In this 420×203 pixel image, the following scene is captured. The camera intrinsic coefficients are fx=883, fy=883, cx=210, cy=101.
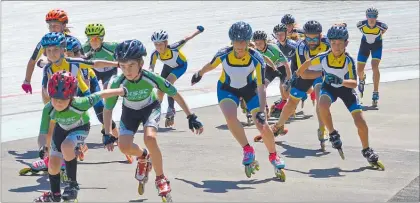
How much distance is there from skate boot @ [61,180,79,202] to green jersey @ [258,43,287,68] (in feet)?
18.1

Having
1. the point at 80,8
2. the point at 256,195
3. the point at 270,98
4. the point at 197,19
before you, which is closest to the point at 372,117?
the point at 270,98

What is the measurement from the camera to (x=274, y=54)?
49.3 ft

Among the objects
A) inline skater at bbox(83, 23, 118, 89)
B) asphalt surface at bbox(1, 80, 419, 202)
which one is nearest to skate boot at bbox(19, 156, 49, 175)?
asphalt surface at bbox(1, 80, 419, 202)

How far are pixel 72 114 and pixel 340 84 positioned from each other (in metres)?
4.10

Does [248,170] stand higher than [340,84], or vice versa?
[340,84]

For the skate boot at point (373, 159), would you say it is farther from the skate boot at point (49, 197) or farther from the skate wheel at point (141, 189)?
the skate boot at point (49, 197)

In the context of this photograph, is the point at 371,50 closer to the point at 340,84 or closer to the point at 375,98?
the point at 375,98

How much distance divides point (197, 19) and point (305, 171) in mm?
17687

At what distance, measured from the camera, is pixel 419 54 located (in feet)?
79.9

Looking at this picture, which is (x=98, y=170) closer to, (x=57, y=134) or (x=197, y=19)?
(x=57, y=134)

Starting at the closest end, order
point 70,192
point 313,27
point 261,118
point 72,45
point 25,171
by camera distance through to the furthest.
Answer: point 70,192, point 261,118, point 25,171, point 72,45, point 313,27

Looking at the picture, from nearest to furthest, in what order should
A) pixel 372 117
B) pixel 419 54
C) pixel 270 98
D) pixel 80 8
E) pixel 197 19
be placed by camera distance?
pixel 372 117, pixel 270 98, pixel 419 54, pixel 197 19, pixel 80 8

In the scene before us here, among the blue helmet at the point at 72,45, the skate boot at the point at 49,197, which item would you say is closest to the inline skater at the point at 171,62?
the blue helmet at the point at 72,45

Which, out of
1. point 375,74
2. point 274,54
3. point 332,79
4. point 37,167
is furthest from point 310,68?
point 37,167
